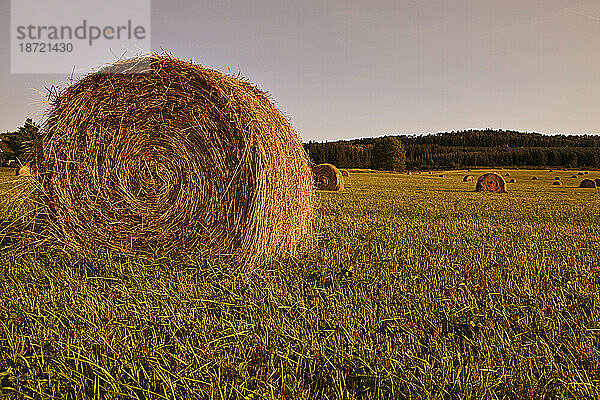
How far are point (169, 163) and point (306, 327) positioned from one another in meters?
3.12

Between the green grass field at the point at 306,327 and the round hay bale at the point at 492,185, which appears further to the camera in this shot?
the round hay bale at the point at 492,185

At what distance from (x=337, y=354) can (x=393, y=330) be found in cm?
53

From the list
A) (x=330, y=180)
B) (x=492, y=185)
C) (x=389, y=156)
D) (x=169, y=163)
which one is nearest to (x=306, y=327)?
(x=169, y=163)

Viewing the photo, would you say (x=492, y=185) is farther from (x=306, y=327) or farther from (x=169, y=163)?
(x=306, y=327)

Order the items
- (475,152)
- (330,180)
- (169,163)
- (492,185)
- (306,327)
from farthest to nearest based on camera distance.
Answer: (475,152)
(492,185)
(330,180)
(169,163)
(306,327)

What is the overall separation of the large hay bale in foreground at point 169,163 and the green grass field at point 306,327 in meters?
0.39

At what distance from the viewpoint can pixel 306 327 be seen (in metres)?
3.02

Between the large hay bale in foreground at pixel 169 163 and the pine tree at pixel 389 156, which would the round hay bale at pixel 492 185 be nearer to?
the large hay bale in foreground at pixel 169 163

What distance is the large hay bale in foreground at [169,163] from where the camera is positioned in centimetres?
493

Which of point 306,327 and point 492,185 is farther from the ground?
point 492,185

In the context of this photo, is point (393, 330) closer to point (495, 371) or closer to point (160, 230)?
point (495, 371)

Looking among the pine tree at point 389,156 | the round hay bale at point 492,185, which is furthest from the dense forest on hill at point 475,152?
the round hay bale at point 492,185

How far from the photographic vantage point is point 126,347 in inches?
106

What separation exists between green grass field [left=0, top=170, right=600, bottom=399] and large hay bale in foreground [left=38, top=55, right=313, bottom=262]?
1.27 feet
